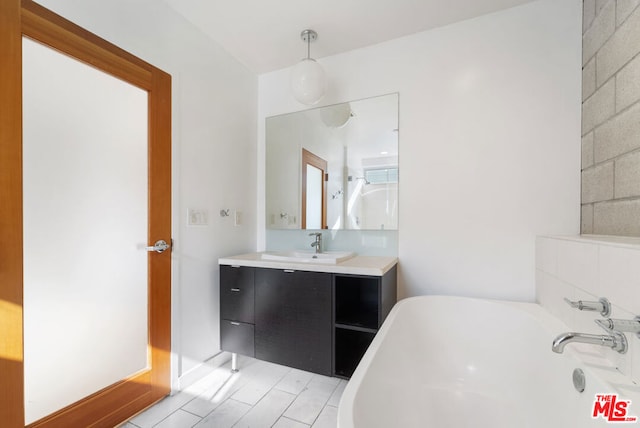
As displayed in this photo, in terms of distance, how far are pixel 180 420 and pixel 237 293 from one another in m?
0.71

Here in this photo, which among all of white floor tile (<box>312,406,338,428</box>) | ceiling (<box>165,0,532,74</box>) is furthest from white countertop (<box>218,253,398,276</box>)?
ceiling (<box>165,0,532,74</box>)

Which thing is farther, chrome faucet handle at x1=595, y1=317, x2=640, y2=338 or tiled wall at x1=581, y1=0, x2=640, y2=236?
tiled wall at x1=581, y1=0, x2=640, y2=236

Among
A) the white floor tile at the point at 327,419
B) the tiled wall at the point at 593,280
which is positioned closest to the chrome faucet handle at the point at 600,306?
the tiled wall at the point at 593,280

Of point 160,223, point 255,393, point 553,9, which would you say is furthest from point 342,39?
point 255,393

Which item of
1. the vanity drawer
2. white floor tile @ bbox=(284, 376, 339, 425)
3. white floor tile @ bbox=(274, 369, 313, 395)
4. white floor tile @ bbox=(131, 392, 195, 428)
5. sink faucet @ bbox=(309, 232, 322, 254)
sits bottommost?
white floor tile @ bbox=(274, 369, 313, 395)

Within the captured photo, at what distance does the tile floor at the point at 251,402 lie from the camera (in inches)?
55.7

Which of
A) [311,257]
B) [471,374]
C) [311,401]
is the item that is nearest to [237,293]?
[311,257]

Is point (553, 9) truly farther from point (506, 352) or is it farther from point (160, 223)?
point (160, 223)

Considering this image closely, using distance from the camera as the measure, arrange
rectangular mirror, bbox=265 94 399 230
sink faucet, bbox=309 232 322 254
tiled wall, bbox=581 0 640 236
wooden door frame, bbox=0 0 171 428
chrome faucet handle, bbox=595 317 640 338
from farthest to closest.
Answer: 1. sink faucet, bbox=309 232 322 254
2. rectangular mirror, bbox=265 94 399 230
3. tiled wall, bbox=581 0 640 236
4. wooden door frame, bbox=0 0 171 428
5. chrome faucet handle, bbox=595 317 640 338

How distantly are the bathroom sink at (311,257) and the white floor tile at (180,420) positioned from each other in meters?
0.94

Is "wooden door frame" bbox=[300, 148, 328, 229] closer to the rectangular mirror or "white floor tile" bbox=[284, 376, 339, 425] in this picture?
the rectangular mirror

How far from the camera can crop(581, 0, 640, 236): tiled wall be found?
1.12 meters

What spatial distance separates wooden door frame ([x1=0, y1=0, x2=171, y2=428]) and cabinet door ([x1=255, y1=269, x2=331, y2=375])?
562 millimetres

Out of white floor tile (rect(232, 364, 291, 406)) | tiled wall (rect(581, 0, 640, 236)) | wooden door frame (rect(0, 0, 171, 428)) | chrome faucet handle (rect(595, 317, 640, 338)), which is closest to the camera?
chrome faucet handle (rect(595, 317, 640, 338))
